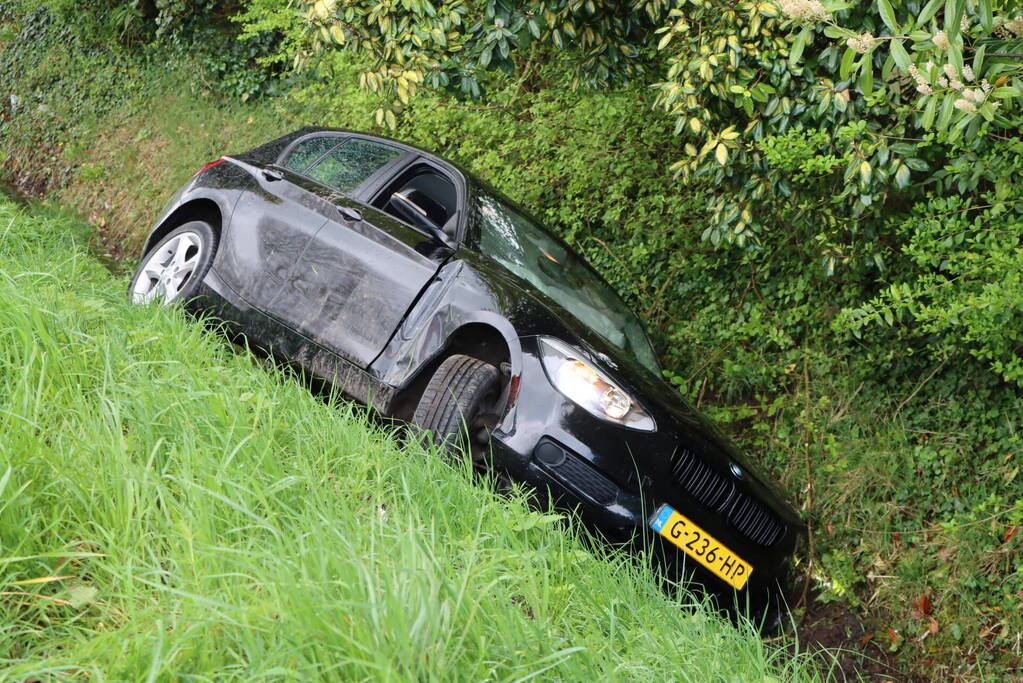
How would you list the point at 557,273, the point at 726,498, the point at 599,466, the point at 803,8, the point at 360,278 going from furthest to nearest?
the point at 557,273, the point at 360,278, the point at 726,498, the point at 599,466, the point at 803,8

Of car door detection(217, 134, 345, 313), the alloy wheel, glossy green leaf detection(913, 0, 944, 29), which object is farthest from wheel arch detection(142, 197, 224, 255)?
glossy green leaf detection(913, 0, 944, 29)

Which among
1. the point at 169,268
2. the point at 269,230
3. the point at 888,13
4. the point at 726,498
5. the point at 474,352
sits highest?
the point at 888,13

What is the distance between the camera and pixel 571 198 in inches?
306

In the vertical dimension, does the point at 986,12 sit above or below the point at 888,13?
above

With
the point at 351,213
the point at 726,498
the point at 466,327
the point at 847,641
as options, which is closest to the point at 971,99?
the point at 726,498

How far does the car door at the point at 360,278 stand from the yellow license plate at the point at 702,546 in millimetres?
1471

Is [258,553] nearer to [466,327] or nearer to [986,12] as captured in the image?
[466,327]

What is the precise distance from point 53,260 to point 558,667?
4320 millimetres

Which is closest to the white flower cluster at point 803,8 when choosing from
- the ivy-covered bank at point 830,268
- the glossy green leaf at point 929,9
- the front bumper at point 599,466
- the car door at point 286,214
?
the ivy-covered bank at point 830,268

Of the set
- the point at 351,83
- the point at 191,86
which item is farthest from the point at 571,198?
the point at 191,86

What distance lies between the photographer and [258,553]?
7.39ft

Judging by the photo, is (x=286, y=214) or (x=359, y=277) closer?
(x=359, y=277)

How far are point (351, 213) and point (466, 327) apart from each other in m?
1.03

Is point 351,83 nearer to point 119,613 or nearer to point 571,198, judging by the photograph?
point 571,198
